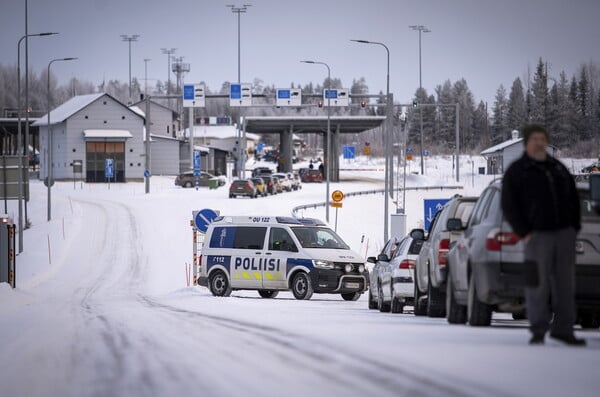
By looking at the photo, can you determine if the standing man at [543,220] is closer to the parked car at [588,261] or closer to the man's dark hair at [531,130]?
the man's dark hair at [531,130]

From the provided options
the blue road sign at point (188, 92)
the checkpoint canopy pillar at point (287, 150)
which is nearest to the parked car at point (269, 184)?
the blue road sign at point (188, 92)

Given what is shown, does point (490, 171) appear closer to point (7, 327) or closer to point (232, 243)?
point (232, 243)

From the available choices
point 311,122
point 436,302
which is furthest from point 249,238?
point 311,122

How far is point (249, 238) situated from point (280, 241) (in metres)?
0.89

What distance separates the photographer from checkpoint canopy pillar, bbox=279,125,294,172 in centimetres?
11475

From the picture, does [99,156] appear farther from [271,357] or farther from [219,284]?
[271,357]

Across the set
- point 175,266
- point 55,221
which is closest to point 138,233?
point 55,221

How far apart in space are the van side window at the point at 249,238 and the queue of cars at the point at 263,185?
46.6 metres

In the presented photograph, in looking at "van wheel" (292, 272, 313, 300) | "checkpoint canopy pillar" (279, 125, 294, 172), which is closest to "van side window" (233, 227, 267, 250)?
"van wheel" (292, 272, 313, 300)

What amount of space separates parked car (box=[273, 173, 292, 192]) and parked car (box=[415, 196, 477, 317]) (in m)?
70.0

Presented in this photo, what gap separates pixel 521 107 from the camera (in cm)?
17500

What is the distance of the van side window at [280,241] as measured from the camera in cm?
2675

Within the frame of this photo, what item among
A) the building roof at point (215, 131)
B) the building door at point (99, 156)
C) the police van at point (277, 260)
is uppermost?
the building roof at point (215, 131)

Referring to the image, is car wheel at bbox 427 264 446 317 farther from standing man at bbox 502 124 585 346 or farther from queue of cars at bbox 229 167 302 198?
queue of cars at bbox 229 167 302 198
